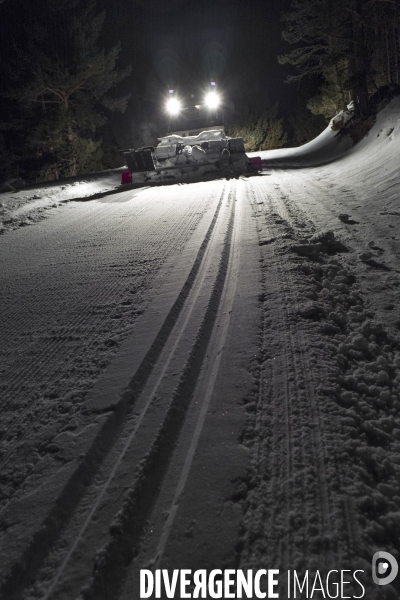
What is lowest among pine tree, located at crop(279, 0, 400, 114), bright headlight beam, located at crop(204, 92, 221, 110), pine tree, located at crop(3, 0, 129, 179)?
bright headlight beam, located at crop(204, 92, 221, 110)

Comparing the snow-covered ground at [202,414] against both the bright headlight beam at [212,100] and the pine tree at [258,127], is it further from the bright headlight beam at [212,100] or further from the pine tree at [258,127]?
the pine tree at [258,127]

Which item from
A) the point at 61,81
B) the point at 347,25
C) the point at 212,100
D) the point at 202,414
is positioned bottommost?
the point at 202,414

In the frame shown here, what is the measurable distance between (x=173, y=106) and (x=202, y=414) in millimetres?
17563

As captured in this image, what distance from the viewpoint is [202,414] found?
178 centimetres

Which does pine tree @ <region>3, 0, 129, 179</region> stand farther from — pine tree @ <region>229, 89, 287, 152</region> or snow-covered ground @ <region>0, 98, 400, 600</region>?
snow-covered ground @ <region>0, 98, 400, 600</region>

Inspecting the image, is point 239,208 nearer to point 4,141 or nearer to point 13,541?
point 13,541

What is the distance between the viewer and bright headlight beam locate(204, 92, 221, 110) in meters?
15.9

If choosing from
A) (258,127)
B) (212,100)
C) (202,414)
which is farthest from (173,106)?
(258,127)

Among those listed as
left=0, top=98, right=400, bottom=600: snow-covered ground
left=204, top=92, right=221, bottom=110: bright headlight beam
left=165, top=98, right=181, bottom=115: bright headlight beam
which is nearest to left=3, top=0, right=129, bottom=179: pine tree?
left=165, top=98, right=181, bottom=115: bright headlight beam

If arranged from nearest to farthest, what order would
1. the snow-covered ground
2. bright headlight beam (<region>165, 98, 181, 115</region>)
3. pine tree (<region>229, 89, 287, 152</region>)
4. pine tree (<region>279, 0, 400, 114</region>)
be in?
the snow-covered ground < pine tree (<region>279, 0, 400, 114</region>) < bright headlight beam (<region>165, 98, 181, 115</region>) < pine tree (<region>229, 89, 287, 152</region>)

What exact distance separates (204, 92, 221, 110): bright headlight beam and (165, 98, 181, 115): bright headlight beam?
130 cm

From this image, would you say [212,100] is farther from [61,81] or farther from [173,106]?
[61,81]

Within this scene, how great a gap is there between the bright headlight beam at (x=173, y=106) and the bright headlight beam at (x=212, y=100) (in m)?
1.30

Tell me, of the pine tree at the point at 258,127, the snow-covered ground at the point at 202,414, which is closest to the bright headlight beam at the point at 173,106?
the snow-covered ground at the point at 202,414
